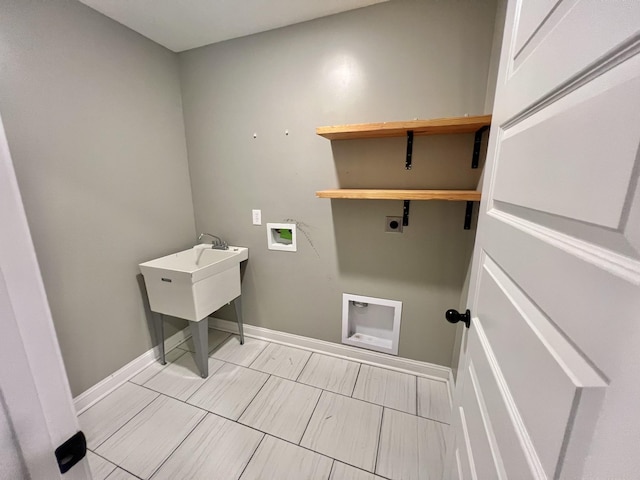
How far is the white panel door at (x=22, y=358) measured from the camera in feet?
1.09

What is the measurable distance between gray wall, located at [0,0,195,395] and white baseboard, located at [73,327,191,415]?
1.8 inches

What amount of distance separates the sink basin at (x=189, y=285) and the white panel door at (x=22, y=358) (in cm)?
122

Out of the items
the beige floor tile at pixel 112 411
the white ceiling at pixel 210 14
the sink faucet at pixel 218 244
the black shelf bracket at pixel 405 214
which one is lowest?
the beige floor tile at pixel 112 411

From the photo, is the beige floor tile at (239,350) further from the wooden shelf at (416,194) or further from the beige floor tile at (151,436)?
the wooden shelf at (416,194)

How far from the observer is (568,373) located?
32 centimetres

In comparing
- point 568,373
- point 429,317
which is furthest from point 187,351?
point 568,373

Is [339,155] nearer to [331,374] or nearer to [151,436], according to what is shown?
[331,374]

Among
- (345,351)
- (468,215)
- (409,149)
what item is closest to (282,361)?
(345,351)

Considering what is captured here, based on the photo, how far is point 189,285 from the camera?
1564 millimetres

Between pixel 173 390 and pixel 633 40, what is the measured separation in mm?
2303

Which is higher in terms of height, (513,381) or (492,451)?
(513,381)

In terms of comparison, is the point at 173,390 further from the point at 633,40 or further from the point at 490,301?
the point at 633,40

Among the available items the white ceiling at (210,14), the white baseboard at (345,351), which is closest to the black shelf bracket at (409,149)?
the white ceiling at (210,14)

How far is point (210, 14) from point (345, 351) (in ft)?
8.21
